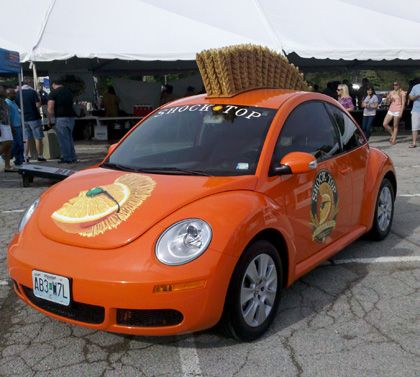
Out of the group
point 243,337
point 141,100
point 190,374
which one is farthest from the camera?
point 141,100

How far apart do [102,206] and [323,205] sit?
1.60m

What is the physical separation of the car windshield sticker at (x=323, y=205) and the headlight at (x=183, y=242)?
1.07m

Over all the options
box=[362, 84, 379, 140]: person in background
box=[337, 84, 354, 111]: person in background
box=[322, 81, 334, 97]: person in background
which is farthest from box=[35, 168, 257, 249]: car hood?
box=[322, 81, 334, 97]: person in background

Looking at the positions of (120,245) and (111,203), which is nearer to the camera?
(120,245)

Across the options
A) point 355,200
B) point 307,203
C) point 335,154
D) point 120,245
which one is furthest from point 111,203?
point 355,200

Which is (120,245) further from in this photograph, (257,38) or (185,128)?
(257,38)

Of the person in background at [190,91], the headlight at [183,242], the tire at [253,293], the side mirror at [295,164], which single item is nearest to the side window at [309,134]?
the side mirror at [295,164]

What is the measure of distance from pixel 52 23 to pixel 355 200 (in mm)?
10107

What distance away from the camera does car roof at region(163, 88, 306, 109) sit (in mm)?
3467

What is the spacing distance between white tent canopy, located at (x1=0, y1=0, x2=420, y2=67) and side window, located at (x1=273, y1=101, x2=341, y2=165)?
810cm

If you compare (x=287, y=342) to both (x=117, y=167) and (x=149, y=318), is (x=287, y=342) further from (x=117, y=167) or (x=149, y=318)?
(x=117, y=167)

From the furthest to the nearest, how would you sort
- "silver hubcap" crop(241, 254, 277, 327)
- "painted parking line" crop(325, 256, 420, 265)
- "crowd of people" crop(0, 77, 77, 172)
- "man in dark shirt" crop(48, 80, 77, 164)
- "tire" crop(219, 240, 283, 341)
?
"man in dark shirt" crop(48, 80, 77, 164) → "crowd of people" crop(0, 77, 77, 172) → "painted parking line" crop(325, 256, 420, 265) → "silver hubcap" crop(241, 254, 277, 327) → "tire" crop(219, 240, 283, 341)

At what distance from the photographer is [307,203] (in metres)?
3.21

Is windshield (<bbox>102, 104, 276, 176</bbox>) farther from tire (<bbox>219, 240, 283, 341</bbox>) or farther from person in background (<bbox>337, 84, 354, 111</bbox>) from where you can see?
person in background (<bbox>337, 84, 354, 111</bbox>)
